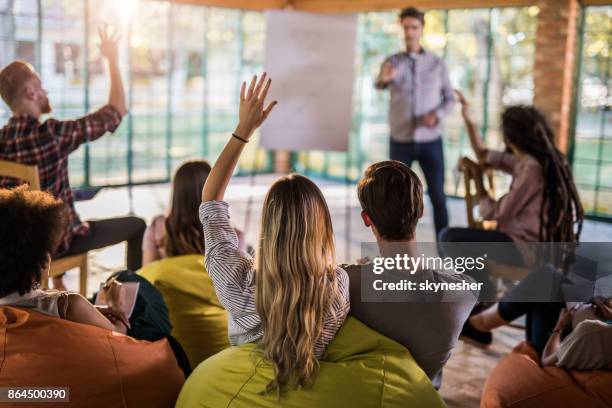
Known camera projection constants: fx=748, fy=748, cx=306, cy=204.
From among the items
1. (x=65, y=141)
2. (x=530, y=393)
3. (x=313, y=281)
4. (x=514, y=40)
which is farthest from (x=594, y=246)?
(x=514, y=40)

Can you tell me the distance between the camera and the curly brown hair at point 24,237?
1.85 meters

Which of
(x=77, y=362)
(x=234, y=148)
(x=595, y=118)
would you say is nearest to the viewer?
(x=77, y=362)

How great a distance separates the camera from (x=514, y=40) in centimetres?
737

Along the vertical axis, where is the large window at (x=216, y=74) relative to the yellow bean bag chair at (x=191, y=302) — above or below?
above

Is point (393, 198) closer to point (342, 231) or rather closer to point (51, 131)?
point (51, 131)

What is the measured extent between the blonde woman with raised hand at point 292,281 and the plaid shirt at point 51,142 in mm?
1642

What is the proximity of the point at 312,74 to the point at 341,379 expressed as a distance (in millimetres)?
3306

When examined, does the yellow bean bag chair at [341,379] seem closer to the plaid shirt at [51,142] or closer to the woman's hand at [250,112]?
the woman's hand at [250,112]

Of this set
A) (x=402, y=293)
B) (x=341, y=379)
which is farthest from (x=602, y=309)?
(x=341, y=379)

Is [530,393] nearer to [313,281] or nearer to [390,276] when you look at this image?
[390,276]

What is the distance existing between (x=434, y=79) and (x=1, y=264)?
3864 millimetres

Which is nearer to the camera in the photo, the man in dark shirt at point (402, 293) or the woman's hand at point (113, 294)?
the man in dark shirt at point (402, 293)

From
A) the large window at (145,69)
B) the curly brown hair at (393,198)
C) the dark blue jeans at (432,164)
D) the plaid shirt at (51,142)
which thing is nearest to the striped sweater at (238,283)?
the curly brown hair at (393,198)

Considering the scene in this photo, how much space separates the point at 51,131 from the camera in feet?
10.6
